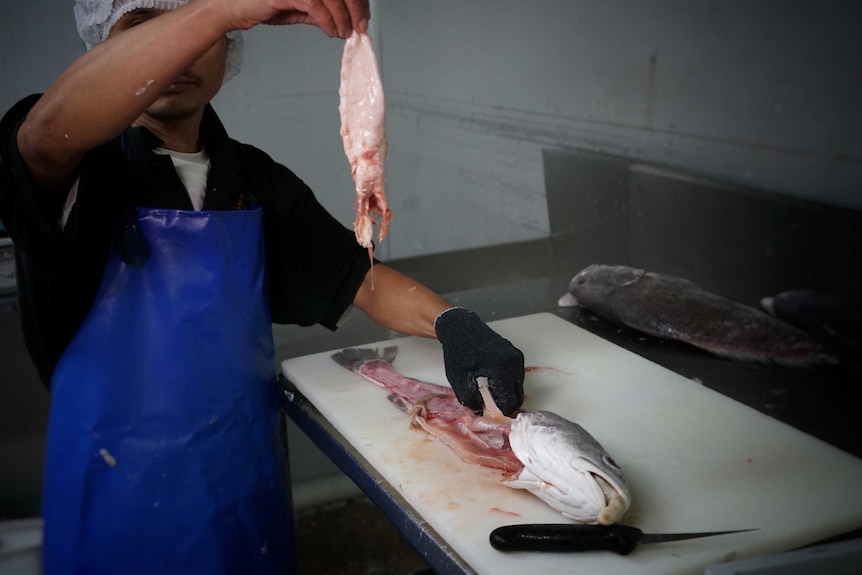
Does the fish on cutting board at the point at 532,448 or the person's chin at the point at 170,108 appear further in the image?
the person's chin at the point at 170,108

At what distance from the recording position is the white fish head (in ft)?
4.39

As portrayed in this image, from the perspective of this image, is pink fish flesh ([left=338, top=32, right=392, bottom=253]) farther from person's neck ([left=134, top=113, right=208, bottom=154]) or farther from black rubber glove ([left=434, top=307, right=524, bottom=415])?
person's neck ([left=134, top=113, right=208, bottom=154])

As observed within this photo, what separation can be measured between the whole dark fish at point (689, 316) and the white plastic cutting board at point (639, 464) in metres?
0.35

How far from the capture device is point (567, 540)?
49.9 inches

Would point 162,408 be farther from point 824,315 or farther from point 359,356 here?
point 824,315

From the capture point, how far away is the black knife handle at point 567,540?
49.8 inches

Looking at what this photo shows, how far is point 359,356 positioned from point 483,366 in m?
0.46

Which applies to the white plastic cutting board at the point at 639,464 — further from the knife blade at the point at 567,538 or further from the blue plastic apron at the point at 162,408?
the blue plastic apron at the point at 162,408

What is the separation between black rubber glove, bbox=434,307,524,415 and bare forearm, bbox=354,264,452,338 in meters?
0.22

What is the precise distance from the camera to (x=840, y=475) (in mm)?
1571

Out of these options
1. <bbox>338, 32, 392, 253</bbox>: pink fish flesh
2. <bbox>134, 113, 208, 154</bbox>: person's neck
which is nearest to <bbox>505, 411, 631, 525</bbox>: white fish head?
<bbox>338, 32, 392, 253</bbox>: pink fish flesh

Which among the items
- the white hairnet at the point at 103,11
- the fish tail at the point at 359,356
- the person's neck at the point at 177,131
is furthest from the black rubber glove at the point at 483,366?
the white hairnet at the point at 103,11

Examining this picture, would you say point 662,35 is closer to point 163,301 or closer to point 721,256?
point 721,256

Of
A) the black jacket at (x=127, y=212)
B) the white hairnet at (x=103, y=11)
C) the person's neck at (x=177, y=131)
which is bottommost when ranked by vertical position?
the black jacket at (x=127, y=212)
